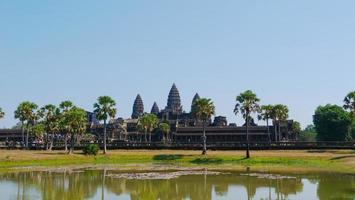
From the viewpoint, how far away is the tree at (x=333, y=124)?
130000 millimetres

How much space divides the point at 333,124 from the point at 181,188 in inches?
3855

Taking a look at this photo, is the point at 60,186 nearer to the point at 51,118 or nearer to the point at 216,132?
the point at 51,118

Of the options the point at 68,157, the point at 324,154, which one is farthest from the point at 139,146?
the point at 324,154

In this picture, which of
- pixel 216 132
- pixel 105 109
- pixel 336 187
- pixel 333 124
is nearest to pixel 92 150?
pixel 105 109

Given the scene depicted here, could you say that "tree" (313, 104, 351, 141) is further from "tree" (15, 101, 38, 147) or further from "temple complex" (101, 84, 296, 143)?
"tree" (15, 101, 38, 147)

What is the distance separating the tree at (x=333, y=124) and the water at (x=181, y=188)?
81.5m

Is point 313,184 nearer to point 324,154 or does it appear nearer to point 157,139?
point 324,154

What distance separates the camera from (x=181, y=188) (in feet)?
140

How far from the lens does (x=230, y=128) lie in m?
152

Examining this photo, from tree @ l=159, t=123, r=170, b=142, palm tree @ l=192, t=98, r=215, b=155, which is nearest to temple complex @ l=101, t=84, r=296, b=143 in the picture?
tree @ l=159, t=123, r=170, b=142

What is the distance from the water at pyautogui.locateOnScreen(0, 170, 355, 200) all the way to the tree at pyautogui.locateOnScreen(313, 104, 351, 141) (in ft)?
268

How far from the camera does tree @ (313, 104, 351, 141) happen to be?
130000 millimetres

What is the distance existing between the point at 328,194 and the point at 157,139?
135782 millimetres

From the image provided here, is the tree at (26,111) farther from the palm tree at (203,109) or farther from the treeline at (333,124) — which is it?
the treeline at (333,124)
